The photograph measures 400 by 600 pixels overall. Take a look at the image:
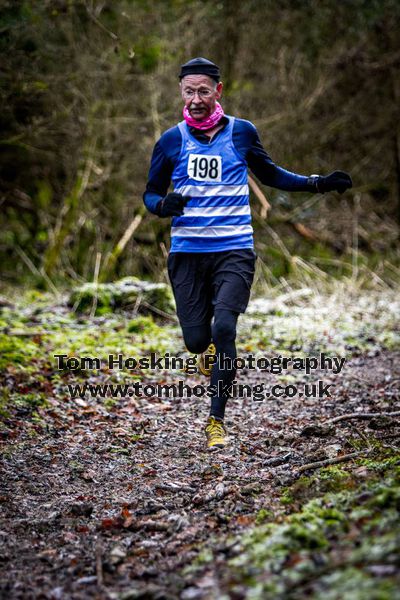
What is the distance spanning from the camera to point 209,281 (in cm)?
477

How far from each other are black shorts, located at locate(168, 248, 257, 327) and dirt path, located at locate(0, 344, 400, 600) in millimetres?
939

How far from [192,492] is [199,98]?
100 inches

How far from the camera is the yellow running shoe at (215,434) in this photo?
446 centimetres

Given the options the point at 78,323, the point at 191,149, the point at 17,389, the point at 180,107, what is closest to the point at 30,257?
the point at 180,107

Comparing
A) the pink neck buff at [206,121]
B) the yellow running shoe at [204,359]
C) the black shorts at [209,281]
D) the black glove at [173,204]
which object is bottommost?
the yellow running shoe at [204,359]

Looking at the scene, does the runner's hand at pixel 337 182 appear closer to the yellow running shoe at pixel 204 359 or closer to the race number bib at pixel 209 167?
the race number bib at pixel 209 167

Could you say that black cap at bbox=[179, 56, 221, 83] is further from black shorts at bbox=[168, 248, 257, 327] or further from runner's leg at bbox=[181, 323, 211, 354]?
runner's leg at bbox=[181, 323, 211, 354]

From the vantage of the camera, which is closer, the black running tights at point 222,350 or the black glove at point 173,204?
the black glove at point 173,204

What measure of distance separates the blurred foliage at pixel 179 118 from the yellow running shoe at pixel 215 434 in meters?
5.76

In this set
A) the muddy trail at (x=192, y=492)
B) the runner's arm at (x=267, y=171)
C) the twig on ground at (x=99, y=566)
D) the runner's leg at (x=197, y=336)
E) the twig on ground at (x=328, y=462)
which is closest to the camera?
the muddy trail at (x=192, y=492)

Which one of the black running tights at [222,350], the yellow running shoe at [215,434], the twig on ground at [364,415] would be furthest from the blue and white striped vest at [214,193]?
the twig on ground at [364,415]

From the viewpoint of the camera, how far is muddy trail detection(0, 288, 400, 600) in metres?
2.43

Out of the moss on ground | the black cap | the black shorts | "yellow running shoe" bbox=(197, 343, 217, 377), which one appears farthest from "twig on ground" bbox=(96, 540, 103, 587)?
the black cap

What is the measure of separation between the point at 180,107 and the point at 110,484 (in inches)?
345
